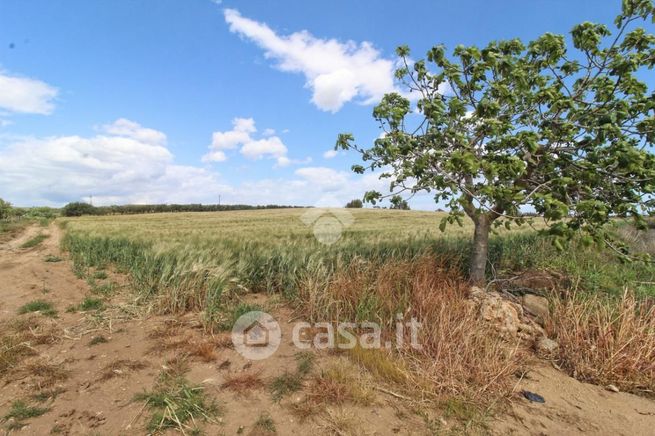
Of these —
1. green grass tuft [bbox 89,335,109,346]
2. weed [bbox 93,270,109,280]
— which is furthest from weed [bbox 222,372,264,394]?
weed [bbox 93,270,109,280]

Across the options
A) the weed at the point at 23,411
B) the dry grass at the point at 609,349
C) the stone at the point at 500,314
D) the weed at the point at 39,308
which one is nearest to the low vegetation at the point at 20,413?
the weed at the point at 23,411

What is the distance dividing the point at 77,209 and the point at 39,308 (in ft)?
252

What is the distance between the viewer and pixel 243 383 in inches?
160

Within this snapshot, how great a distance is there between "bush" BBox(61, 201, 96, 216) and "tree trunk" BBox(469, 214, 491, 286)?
269ft

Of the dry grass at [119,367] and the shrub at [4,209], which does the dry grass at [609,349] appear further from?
the shrub at [4,209]

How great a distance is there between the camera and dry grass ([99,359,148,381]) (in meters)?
4.28

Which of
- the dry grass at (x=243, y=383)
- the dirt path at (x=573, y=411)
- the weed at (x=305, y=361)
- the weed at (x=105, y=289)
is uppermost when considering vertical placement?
the weed at (x=105, y=289)

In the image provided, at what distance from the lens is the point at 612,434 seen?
354 cm

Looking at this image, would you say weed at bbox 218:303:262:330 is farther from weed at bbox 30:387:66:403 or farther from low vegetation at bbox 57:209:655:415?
weed at bbox 30:387:66:403

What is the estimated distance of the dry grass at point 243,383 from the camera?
3.97m

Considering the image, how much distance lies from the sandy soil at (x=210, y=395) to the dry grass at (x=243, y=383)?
5 centimetres

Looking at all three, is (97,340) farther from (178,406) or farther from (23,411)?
(178,406)

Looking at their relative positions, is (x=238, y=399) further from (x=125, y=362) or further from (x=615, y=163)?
(x=615, y=163)

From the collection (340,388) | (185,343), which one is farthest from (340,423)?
(185,343)
